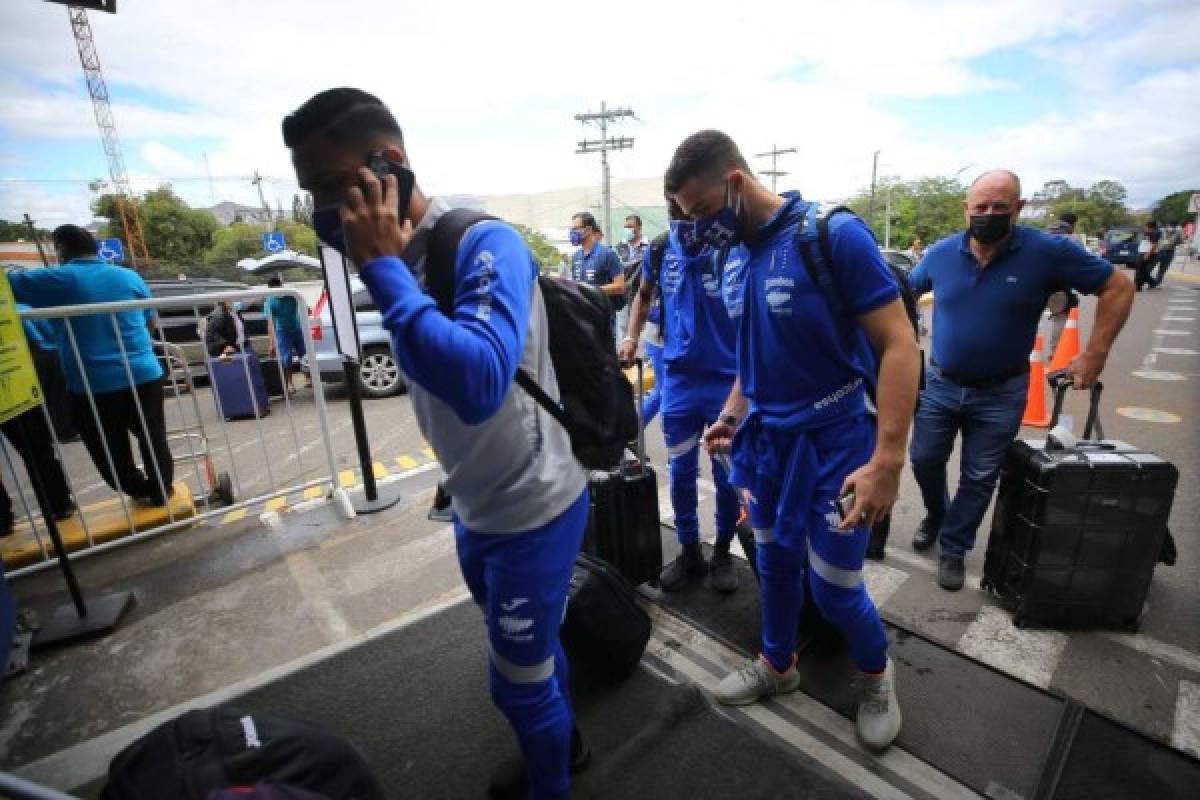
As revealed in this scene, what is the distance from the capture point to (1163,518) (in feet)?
8.35

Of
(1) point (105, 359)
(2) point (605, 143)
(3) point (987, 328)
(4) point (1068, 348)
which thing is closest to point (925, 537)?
Result: (3) point (987, 328)

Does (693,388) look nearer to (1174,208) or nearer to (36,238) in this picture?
(36,238)

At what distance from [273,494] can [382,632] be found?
2.06 meters

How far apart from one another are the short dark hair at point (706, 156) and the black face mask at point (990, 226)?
1671mm

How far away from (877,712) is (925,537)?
1747 mm

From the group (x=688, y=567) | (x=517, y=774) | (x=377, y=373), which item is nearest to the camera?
(x=517, y=774)

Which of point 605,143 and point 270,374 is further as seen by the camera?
point 605,143

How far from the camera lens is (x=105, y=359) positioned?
3.92 meters

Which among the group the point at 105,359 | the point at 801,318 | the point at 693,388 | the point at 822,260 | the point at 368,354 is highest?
the point at 822,260

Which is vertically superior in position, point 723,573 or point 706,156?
point 706,156

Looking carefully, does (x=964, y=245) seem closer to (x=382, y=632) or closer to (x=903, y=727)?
(x=903, y=727)

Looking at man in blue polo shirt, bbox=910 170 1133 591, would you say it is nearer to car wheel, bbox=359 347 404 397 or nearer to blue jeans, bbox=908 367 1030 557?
blue jeans, bbox=908 367 1030 557

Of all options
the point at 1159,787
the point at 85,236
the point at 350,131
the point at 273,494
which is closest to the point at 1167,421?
the point at 1159,787

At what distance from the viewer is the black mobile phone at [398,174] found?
1234 mm
